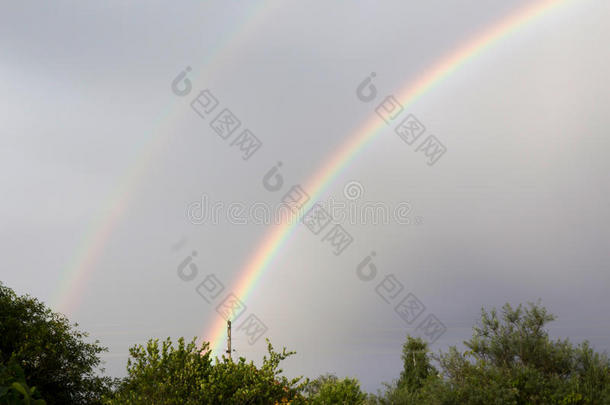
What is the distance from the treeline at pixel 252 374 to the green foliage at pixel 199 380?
0.11 ft

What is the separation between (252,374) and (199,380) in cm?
174

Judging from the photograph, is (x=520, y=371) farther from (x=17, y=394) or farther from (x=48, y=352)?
(x=48, y=352)

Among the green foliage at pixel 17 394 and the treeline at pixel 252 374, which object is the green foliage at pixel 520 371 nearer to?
the treeline at pixel 252 374

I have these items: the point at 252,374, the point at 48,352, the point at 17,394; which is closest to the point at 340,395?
the point at 252,374

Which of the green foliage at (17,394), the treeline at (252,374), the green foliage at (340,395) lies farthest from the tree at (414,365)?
the green foliage at (17,394)

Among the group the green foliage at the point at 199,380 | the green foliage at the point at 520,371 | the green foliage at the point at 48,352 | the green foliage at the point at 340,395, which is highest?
the green foliage at the point at 520,371

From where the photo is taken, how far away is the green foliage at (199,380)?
16.7 meters

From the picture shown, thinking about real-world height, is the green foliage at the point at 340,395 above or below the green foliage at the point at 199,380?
above

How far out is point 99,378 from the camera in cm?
3078

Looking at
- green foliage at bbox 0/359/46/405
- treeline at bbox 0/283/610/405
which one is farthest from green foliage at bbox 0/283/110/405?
green foliage at bbox 0/359/46/405

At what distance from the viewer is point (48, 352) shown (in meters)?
28.3

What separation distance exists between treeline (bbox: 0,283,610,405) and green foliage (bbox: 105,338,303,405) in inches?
1.3

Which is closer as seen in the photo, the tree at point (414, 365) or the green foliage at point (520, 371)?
the green foliage at point (520, 371)

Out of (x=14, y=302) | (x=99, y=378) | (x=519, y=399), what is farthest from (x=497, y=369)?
(x=14, y=302)
